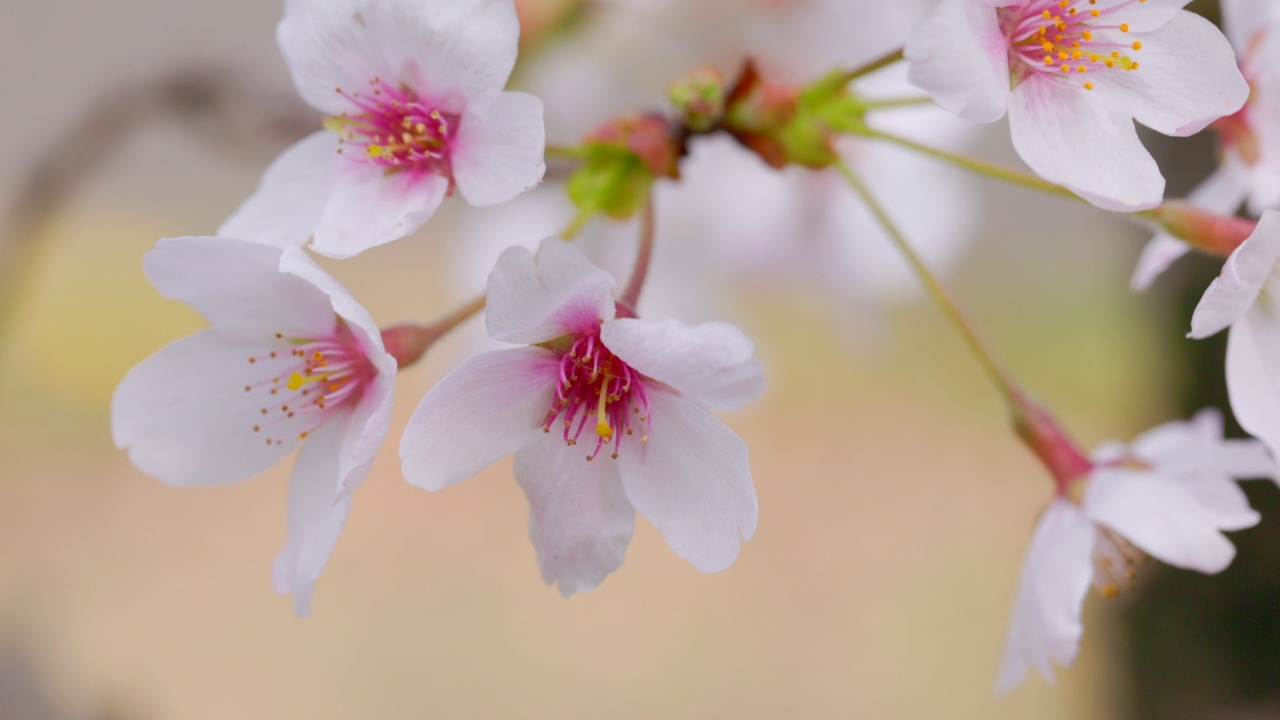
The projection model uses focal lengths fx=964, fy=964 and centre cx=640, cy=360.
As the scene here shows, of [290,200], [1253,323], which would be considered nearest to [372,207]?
[290,200]

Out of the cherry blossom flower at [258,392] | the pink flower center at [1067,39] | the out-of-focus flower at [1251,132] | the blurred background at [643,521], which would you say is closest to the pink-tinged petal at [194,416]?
the cherry blossom flower at [258,392]

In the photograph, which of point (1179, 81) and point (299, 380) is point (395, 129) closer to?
point (299, 380)

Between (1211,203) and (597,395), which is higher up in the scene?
(597,395)

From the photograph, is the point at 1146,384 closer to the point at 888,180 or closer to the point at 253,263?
the point at 888,180

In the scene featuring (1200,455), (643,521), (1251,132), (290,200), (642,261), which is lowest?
(643,521)

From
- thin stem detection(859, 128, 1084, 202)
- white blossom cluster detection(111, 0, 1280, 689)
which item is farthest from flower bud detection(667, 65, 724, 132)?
thin stem detection(859, 128, 1084, 202)

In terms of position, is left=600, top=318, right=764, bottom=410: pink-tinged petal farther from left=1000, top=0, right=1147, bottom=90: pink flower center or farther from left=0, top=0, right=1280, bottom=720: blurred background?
left=0, top=0, right=1280, bottom=720: blurred background

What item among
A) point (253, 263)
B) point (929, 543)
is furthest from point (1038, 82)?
point (929, 543)
